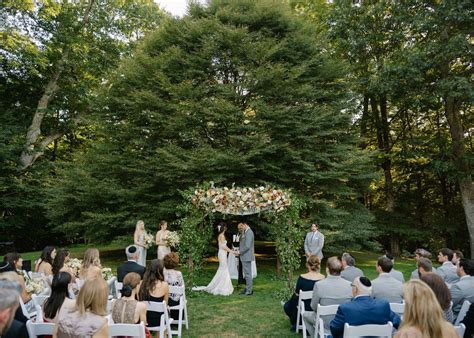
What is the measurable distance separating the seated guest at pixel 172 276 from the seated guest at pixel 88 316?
3.37 metres

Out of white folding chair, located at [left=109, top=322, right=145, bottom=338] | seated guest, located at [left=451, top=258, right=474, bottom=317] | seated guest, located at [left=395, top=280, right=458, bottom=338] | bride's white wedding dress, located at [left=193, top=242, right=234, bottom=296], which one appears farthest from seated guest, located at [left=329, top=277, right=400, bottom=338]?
bride's white wedding dress, located at [left=193, top=242, right=234, bottom=296]

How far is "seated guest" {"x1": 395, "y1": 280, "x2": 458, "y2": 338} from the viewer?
10.1ft

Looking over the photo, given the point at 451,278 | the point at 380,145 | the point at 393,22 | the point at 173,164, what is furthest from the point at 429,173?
the point at 451,278

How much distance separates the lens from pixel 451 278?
7.16m

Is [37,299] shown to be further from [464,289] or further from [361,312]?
[464,289]

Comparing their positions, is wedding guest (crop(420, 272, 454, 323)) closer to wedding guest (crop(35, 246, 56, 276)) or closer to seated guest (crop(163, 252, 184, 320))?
seated guest (crop(163, 252, 184, 320))

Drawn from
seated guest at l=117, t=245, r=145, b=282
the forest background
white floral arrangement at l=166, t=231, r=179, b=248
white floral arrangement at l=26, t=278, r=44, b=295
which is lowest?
white floral arrangement at l=26, t=278, r=44, b=295

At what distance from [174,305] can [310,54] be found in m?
14.2

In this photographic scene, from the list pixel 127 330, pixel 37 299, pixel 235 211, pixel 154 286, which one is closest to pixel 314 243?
pixel 235 211

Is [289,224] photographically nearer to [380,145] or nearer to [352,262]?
[352,262]

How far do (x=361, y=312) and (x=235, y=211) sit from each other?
654cm

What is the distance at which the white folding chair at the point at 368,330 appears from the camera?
14.1 ft

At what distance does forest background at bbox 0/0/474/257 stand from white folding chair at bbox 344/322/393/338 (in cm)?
1054

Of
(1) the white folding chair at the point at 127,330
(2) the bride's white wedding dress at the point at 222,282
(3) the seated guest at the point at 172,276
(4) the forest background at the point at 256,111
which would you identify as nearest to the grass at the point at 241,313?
(2) the bride's white wedding dress at the point at 222,282
